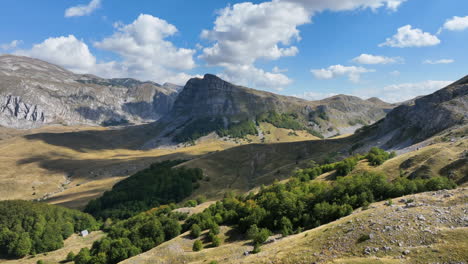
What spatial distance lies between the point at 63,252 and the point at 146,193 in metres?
49.1

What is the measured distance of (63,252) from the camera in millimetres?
85438

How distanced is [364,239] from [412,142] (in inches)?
3902

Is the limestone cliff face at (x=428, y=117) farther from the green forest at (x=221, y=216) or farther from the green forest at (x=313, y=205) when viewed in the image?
the green forest at (x=313, y=205)

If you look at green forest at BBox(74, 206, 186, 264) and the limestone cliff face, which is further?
the limestone cliff face

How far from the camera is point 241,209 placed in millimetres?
60750

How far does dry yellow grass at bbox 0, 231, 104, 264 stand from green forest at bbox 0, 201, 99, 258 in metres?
2.54

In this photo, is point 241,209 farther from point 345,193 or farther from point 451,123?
point 451,123

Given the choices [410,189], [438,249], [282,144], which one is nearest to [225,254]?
[438,249]

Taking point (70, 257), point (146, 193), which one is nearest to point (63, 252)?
point (70, 257)

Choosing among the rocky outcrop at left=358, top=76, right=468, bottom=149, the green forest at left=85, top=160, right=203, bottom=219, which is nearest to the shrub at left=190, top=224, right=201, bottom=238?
the green forest at left=85, top=160, right=203, bottom=219

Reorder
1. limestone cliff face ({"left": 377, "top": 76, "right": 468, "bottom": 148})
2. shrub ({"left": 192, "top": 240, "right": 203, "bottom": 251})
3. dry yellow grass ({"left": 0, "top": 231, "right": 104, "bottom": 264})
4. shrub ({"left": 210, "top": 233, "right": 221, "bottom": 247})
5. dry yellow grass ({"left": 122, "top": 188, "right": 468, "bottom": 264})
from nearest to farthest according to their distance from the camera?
1. dry yellow grass ({"left": 122, "top": 188, "right": 468, "bottom": 264})
2. shrub ({"left": 192, "top": 240, "right": 203, "bottom": 251})
3. shrub ({"left": 210, "top": 233, "right": 221, "bottom": 247})
4. dry yellow grass ({"left": 0, "top": 231, "right": 104, "bottom": 264})
5. limestone cliff face ({"left": 377, "top": 76, "right": 468, "bottom": 148})

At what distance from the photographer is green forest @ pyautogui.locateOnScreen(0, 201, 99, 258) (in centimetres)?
8769

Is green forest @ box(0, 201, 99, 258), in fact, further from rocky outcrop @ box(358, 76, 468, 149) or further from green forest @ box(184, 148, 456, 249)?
rocky outcrop @ box(358, 76, 468, 149)

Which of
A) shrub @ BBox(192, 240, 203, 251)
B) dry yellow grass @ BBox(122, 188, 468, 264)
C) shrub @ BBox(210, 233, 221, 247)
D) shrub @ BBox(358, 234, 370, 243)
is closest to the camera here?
dry yellow grass @ BBox(122, 188, 468, 264)
